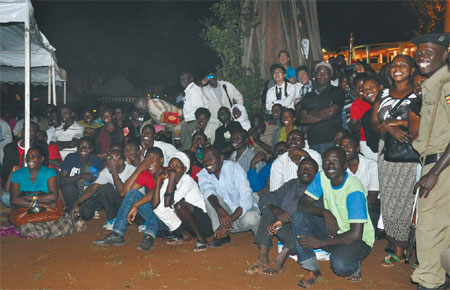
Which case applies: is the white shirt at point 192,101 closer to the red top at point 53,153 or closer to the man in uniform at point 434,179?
the red top at point 53,153

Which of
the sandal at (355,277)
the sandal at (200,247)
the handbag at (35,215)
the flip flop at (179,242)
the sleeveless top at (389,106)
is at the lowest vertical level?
the sandal at (355,277)

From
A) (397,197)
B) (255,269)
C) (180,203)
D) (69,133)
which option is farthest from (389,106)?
(69,133)

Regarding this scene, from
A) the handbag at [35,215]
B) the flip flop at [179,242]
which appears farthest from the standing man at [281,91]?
the handbag at [35,215]

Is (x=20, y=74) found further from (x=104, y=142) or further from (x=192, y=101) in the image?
(x=192, y=101)

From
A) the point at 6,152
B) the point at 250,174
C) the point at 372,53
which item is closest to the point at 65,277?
the point at 250,174

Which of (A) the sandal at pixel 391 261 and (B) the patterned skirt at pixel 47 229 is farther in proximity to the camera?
(B) the patterned skirt at pixel 47 229

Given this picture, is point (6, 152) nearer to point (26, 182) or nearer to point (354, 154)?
point (26, 182)

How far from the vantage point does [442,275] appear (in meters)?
4.49

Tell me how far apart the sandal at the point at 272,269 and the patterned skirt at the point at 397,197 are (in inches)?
47.9

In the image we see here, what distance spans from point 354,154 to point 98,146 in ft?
14.6

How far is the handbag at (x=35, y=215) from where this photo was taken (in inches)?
278

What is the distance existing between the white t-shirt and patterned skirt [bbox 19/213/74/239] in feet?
2.51

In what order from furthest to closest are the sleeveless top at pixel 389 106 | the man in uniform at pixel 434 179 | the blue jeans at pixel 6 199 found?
1. the blue jeans at pixel 6 199
2. the sleeveless top at pixel 389 106
3. the man in uniform at pixel 434 179

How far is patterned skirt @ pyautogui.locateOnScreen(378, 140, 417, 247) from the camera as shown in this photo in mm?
5441
